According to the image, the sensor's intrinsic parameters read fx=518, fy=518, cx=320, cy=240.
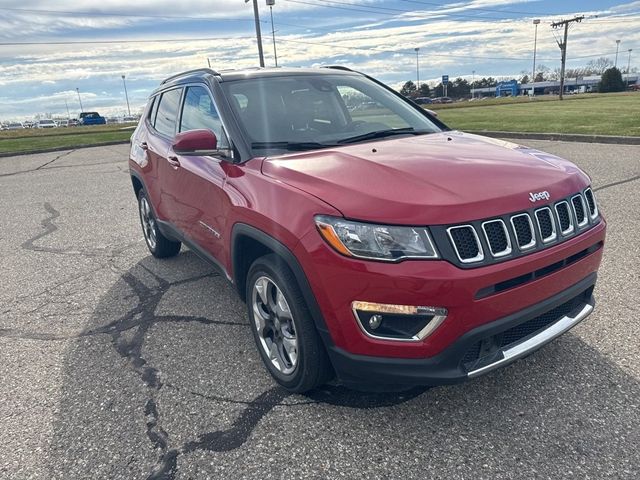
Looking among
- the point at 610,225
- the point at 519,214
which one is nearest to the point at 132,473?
the point at 519,214

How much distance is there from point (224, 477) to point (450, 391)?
4.23ft

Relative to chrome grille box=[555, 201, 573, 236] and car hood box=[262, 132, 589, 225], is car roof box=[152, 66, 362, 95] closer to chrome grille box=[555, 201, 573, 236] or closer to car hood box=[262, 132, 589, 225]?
car hood box=[262, 132, 589, 225]

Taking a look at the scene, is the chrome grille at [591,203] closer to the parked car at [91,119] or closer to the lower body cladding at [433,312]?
the lower body cladding at [433,312]

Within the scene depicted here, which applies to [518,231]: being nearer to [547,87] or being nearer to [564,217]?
[564,217]

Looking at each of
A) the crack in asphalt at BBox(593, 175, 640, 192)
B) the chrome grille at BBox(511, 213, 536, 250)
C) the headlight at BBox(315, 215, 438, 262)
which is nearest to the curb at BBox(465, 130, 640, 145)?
the crack in asphalt at BBox(593, 175, 640, 192)

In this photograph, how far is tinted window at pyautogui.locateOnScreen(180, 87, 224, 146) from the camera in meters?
3.56

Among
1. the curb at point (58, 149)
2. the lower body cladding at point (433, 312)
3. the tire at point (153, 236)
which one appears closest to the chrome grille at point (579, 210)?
the lower body cladding at point (433, 312)

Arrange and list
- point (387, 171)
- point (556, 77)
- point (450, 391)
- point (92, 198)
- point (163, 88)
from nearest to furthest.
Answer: point (387, 171) < point (450, 391) < point (163, 88) < point (92, 198) < point (556, 77)

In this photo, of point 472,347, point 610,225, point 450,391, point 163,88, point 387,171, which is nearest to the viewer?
point 472,347

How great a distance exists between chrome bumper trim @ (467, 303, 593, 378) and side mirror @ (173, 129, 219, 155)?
6.55ft

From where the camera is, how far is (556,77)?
127m

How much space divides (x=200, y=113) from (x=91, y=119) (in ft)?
231

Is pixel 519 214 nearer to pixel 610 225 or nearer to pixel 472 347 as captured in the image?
pixel 472 347

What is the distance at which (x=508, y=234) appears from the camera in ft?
7.70
